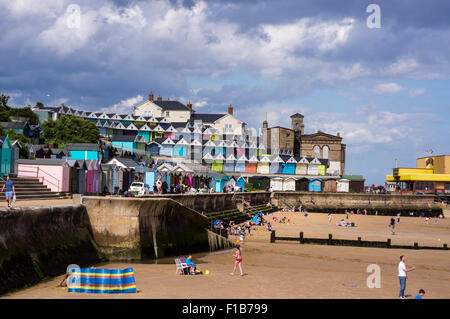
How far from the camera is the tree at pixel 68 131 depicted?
76312 mm

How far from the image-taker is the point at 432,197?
7706 centimetres

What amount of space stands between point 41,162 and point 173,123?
74611 mm

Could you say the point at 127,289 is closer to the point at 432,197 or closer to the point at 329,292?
the point at 329,292

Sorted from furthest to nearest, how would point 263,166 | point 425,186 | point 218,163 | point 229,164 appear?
point 263,166 < point 229,164 < point 218,163 < point 425,186

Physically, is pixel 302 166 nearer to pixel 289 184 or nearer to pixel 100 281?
pixel 289 184

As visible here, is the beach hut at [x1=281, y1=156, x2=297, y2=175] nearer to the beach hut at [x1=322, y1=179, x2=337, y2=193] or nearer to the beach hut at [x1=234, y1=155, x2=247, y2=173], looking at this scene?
the beach hut at [x1=234, y1=155, x2=247, y2=173]

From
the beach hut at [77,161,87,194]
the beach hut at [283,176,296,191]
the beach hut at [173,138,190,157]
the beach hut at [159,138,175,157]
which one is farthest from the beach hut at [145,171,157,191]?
the beach hut at [173,138,190,157]

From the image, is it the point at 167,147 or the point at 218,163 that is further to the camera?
the point at 167,147

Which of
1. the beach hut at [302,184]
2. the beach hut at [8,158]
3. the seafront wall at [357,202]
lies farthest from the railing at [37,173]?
the beach hut at [302,184]

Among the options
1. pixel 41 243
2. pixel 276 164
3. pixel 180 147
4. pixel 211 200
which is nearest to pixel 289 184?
pixel 276 164

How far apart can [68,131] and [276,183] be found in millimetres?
37231

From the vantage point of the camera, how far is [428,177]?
273 feet

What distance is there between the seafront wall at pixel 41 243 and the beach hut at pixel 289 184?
68.7 meters
